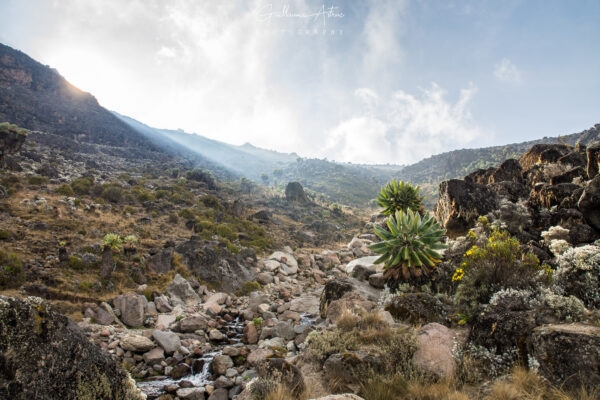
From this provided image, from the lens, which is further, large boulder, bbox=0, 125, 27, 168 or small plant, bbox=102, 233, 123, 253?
large boulder, bbox=0, 125, 27, 168

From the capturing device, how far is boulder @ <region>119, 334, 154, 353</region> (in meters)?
7.55

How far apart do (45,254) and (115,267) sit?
2781 mm

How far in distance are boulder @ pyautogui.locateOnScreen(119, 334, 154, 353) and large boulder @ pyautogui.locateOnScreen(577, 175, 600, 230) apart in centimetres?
1291

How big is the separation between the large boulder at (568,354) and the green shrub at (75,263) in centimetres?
1497

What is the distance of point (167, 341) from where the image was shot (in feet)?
26.3

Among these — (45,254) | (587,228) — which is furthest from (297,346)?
(45,254)

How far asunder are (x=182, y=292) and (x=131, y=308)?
280 cm

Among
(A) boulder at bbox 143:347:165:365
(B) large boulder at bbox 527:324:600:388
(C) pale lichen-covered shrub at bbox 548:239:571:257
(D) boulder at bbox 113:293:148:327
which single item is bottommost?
(D) boulder at bbox 113:293:148:327

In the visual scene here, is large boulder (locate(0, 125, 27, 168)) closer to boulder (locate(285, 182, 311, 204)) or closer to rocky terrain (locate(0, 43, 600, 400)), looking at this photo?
rocky terrain (locate(0, 43, 600, 400))

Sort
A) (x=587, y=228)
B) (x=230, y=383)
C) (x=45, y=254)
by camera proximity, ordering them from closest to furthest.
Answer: (x=230, y=383) < (x=587, y=228) < (x=45, y=254)

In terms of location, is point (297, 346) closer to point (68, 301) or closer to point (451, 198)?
point (68, 301)

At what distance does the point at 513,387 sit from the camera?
3414mm

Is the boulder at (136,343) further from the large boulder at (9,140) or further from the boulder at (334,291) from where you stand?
the large boulder at (9,140)

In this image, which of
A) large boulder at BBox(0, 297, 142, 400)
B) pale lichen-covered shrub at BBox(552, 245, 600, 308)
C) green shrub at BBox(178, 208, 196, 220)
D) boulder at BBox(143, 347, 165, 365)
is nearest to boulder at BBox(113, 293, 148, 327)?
boulder at BBox(143, 347, 165, 365)
